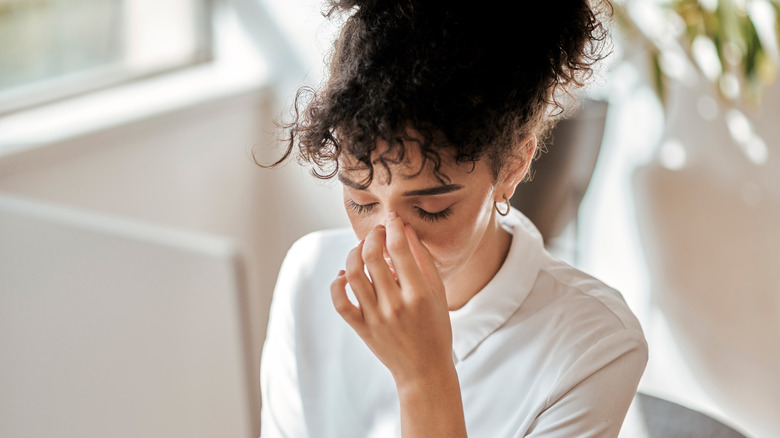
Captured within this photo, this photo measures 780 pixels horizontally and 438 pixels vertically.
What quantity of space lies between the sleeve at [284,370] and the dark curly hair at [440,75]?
348mm

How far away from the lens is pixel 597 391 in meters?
0.98

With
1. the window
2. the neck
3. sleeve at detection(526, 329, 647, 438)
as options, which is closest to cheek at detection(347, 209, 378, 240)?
the neck

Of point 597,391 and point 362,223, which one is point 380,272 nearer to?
point 362,223

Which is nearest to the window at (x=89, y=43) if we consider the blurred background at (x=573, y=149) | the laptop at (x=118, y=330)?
the blurred background at (x=573, y=149)

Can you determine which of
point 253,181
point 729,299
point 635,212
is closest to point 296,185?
point 253,181

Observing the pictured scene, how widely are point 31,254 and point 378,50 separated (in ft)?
1.78

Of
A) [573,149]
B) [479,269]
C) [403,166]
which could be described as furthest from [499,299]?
[573,149]

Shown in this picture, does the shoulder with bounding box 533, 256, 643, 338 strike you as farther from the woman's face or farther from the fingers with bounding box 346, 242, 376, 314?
the fingers with bounding box 346, 242, 376, 314

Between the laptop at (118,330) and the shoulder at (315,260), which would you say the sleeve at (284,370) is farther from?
the laptop at (118,330)

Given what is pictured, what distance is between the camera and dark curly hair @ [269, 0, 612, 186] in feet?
2.88

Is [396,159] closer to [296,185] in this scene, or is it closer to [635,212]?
[635,212]

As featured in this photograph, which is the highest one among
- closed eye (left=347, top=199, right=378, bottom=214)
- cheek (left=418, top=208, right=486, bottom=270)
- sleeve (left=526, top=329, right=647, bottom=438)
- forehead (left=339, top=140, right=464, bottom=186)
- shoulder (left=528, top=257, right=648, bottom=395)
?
forehead (left=339, top=140, right=464, bottom=186)

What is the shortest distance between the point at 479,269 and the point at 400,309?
0.24 metres

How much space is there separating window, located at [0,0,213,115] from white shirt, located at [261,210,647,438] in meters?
1.11
